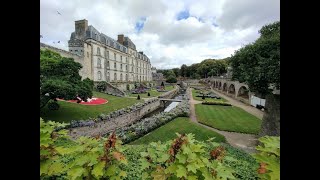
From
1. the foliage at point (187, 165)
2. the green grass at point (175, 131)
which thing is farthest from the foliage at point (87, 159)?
the green grass at point (175, 131)

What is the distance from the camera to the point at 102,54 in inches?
2080

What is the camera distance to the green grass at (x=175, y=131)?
1669 cm

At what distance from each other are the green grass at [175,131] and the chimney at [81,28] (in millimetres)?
36255

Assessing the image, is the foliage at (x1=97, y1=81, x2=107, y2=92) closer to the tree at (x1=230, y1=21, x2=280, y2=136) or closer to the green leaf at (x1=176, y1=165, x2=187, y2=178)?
the tree at (x1=230, y1=21, x2=280, y2=136)

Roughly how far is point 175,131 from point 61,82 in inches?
437

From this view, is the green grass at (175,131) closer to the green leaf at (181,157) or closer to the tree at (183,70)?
the green leaf at (181,157)

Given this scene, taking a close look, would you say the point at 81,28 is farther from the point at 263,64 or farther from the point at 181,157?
the point at 181,157

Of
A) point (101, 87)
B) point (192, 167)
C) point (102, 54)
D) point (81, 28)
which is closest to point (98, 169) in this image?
point (192, 167)
